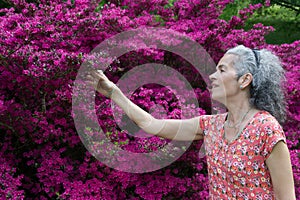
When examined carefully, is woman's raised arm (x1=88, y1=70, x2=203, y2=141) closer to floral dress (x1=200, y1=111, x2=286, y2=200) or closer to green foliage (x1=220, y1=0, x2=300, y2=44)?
floral dress (x1=200, y1=111, x2=286, y2=200)

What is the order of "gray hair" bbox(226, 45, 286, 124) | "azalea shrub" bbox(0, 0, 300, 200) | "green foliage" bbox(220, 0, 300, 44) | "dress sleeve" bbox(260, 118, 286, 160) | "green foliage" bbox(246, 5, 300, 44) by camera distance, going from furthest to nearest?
"green foliage" bbox(246, 5, 300, 44) < "green foliage" bbox(220, 0, 300, 44) < "azalea shrub" bbox(0, 0, 300, 200) < "gray hair" bbox(226, 45, 286, 124) < "dress sleeve" bbox(260, 118, 286, 160)

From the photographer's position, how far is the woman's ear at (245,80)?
6.17 ft

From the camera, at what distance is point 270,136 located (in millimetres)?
1732

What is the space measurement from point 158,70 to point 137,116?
1.11 meters

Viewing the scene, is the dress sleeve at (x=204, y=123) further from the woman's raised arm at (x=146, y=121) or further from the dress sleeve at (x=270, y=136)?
the dress sleeve at (x=270, y=136)

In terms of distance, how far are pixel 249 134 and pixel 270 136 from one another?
5.0 inches

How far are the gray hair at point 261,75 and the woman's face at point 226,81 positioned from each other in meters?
0.03

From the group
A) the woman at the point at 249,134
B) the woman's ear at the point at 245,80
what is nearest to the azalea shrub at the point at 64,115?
the woman at the point at 249,134

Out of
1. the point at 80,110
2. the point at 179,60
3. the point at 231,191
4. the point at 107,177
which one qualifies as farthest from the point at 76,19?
the point at 231,191

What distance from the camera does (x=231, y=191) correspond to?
1.89 m

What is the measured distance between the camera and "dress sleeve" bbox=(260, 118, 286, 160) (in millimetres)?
1717

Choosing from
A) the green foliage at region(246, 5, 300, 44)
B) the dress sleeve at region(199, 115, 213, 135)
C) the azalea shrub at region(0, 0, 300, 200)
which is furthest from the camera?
the green foliage at region(246, 5, 300, 44)

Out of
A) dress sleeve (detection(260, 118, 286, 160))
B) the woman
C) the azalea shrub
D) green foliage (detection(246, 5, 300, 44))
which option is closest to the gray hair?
the woman

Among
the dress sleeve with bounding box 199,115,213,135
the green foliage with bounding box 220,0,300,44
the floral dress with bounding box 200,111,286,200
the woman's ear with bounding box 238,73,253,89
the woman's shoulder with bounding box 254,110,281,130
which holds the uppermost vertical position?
the green foliage with bounding box 220,0,300,44
